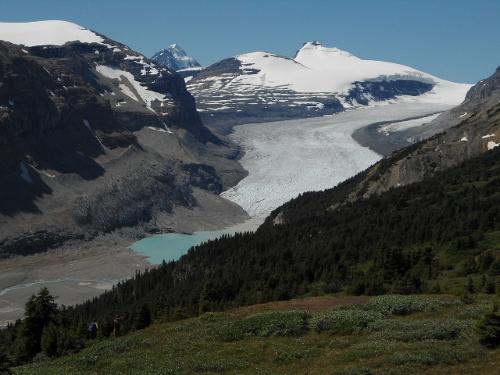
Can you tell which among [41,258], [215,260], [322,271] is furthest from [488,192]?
[41,258]

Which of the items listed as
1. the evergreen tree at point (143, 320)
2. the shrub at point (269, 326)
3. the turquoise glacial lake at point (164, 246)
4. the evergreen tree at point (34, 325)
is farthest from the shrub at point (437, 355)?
the turquoise glacial lake at point (164, 246)

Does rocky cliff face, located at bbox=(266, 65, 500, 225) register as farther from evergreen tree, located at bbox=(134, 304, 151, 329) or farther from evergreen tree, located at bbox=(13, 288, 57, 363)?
evergreen tree, located at bbox=(134, 304, 151, 329)

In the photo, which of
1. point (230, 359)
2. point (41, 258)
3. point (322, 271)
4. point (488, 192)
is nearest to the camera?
point (230, 359)

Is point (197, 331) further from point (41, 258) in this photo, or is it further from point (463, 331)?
point (41, 258)

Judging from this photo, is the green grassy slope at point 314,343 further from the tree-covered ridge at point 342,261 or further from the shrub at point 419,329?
the tree-covered ridge at point 342,261

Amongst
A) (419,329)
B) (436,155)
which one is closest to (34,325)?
(419,329)

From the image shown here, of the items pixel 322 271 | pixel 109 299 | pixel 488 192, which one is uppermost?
pixel 488 192

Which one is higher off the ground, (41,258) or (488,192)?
(488,192)
